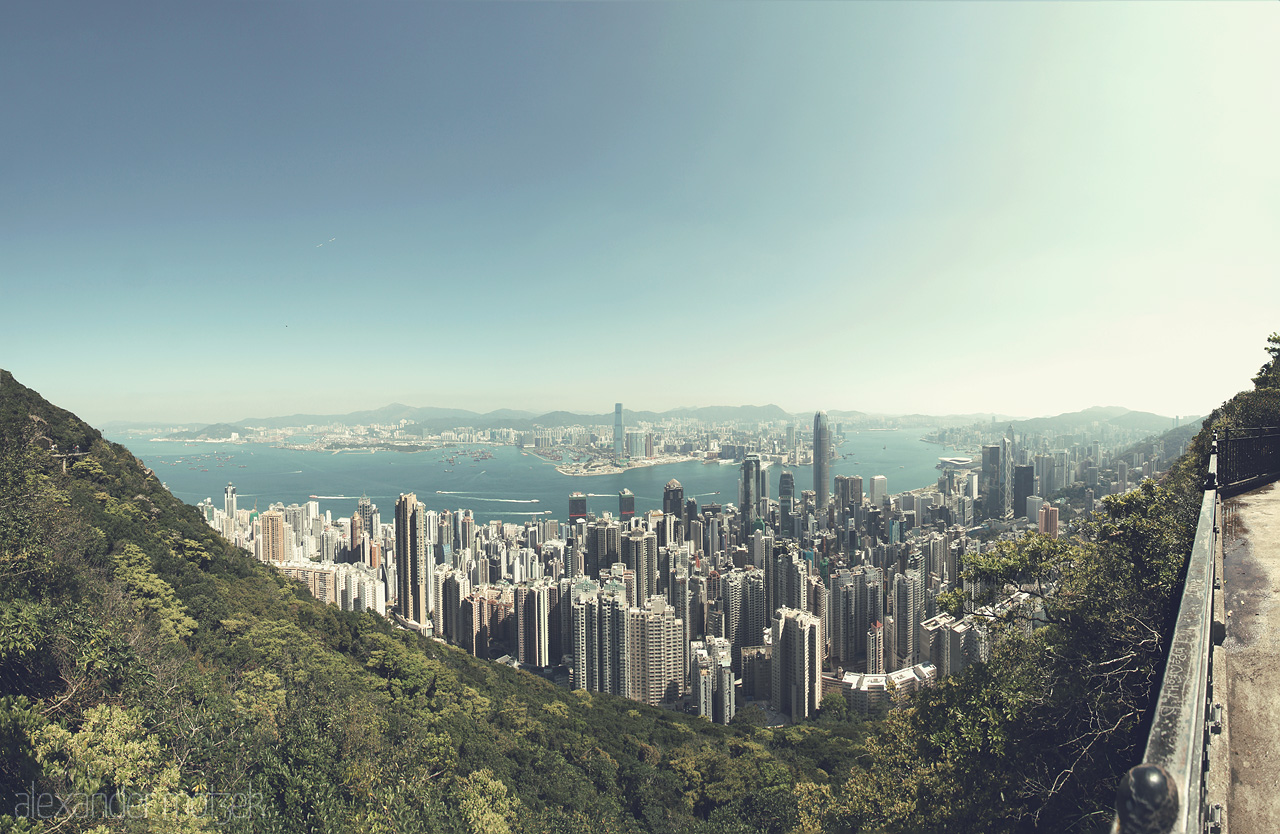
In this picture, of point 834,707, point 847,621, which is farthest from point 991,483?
point 834,707

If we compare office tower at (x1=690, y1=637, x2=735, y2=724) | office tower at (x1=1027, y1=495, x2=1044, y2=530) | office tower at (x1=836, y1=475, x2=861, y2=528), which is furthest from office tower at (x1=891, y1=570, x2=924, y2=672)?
office tower at (x1=1027, y1=495, x2=1044, y2=530)

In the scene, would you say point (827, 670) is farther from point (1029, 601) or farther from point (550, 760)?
point (1029, 601)

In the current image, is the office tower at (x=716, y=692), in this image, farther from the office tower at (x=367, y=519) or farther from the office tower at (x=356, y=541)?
the office tower at (x=367, y=519)

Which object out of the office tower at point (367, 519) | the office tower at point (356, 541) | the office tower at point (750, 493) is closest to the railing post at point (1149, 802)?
the office tower at point (356, 541)

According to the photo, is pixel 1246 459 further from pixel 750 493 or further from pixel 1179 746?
pixel 750 493

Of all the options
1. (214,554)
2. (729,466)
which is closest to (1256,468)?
(214,554)

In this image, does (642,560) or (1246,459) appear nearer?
(1246,459)
